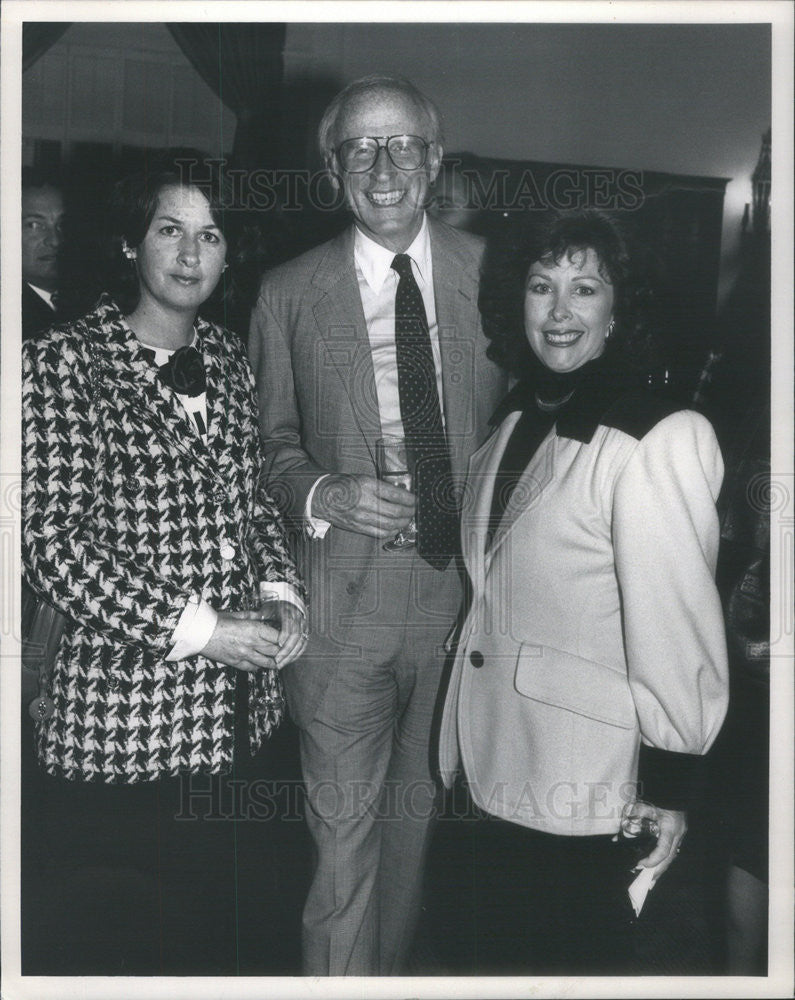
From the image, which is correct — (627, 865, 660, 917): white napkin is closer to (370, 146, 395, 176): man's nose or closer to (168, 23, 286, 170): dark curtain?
(370, 146, 395, 176): man's nose

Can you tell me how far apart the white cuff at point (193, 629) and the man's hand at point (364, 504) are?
349mm

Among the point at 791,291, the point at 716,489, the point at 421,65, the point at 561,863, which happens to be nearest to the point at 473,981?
the point at 561,863

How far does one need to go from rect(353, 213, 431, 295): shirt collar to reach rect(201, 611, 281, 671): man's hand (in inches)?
33.8

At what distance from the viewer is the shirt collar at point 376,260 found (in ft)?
7.98

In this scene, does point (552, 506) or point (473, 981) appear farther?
point (473, 981)

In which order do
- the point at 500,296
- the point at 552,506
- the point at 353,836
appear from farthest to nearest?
the point at 353,836 → the point at 500,296 → the point at 552,506

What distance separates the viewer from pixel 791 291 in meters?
2.55

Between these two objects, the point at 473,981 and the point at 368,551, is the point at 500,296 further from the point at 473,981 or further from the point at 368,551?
the point at 473,981

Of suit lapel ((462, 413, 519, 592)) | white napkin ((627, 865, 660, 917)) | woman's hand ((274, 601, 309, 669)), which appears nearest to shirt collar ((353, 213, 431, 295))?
suit lapel ((462, 413, 519, 592))

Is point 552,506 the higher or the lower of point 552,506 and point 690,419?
the lower

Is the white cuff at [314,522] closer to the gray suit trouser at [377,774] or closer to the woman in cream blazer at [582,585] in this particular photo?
the gray suit trouser at [377,774]

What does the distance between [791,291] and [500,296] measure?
Result: 2.55 feet

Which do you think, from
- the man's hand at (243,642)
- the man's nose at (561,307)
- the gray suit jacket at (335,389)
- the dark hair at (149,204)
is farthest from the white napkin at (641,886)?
the dark hair at (149,204)

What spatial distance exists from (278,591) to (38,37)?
1.52 m
